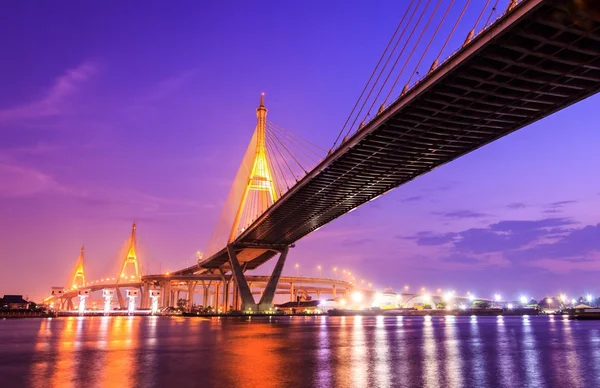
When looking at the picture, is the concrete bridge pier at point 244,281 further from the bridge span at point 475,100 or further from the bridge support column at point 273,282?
the bridge span at point 475,100

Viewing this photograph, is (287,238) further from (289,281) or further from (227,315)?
(289,281)

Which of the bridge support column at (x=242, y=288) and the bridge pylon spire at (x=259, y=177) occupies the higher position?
the bridge pylon spire at (x=259, y=177)

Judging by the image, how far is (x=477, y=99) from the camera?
27.1m

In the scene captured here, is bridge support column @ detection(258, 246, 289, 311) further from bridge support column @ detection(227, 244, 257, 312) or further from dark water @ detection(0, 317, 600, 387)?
dark water @ detection(0, 317, 600, 387)

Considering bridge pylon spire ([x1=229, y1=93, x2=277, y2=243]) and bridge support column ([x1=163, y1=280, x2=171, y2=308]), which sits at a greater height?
bridge pylon spire ([x1=229, y1=93, x2=277, y2=243])

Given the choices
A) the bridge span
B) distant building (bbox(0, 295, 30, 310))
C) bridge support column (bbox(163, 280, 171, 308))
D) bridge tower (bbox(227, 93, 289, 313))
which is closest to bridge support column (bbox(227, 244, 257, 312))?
bridge tower (bbox(227, 93, 289, 313))

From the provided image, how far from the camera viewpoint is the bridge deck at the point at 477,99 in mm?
20469

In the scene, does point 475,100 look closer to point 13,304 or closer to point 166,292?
point 13,304

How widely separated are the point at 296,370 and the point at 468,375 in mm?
5346

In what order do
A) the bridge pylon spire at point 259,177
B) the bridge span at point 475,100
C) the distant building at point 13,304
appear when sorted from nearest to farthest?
1. the bridge span at point 475,100
2. the bridge pylon spire at point 259,177
3. the distant building at point 13,304

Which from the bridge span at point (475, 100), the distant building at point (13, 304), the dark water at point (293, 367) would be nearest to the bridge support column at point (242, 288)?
the bridge span at point (475, 100)

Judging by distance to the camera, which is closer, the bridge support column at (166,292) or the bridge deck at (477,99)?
the bridge deck at (477,99)

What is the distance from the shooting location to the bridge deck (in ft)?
67.2

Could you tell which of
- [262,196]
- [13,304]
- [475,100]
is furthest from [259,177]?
[13,304]
